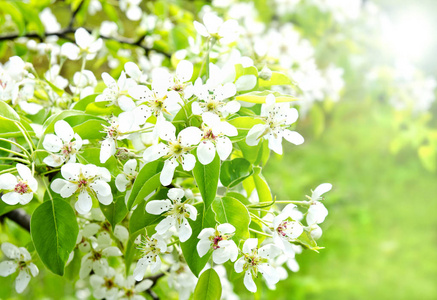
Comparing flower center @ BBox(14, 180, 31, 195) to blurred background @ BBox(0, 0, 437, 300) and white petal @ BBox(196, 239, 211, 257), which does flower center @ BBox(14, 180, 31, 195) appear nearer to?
white petal @ BBox(196, 239, 211, 257)

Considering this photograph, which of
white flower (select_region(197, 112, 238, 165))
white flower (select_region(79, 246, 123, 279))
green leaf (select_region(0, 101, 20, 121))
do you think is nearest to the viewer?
white flower (select_region(197, 112, 238, 165))

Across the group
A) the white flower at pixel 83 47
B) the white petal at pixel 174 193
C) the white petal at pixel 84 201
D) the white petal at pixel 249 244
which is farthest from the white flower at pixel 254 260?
the white flower at pixel 83 47

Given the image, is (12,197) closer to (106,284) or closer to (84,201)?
(84,201)

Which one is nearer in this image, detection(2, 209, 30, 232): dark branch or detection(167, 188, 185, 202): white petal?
detection(167, 188, 185, 202): white petal

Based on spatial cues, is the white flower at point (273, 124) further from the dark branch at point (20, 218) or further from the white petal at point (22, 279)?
the dark branch at point (20, 218)

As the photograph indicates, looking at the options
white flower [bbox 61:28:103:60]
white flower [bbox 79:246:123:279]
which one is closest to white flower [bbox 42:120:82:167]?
white flower [bbox 79:246:123:279]

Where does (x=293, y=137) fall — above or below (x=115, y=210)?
above

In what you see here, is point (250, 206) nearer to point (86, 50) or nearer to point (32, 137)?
point (32, 137)

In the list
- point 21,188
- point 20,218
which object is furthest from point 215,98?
point 20,218
